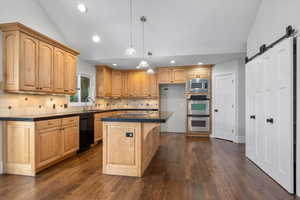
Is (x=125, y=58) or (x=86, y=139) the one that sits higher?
(x=125, y=58)

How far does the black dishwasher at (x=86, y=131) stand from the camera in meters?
3.75

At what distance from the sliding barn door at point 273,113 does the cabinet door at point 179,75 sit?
101 inches

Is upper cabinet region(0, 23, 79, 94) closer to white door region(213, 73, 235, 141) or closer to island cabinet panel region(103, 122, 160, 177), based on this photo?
island cabinet panel region(103, 122, 160, 177)

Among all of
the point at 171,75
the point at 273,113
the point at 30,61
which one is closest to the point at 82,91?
the point at 30,61

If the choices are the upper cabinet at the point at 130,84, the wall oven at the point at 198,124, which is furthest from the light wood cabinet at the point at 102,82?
the wall oven at the point at 198,124

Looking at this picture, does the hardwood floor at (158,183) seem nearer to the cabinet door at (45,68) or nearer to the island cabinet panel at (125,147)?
the island cabinet panel at (125,147)

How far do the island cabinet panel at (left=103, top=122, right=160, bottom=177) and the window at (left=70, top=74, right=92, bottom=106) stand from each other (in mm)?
2486

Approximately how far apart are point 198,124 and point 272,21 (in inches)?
142

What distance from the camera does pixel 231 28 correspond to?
3564mm

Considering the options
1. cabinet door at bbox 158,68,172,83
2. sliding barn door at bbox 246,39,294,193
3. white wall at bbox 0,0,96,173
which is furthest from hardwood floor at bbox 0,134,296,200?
cabinet door at bbox 158,68,172,83

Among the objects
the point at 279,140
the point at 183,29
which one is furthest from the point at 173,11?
the point at 279,140

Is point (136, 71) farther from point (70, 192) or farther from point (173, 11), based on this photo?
point (70, 192)

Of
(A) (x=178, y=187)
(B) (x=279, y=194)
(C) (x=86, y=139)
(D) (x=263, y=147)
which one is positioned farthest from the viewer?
(C) (x=86, y=139)

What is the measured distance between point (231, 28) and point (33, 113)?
183 inches
